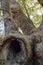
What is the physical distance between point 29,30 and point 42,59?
0.55m

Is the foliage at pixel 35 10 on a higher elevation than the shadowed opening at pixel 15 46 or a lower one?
higher

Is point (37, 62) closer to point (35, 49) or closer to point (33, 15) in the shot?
point (35, 49)

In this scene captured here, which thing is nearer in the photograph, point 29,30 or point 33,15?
point 29,30

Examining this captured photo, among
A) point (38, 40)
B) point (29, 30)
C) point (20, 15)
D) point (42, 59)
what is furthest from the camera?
point (20, 15)

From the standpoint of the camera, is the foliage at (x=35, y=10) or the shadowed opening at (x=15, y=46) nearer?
the shadowed opening at (x=15, y=46)

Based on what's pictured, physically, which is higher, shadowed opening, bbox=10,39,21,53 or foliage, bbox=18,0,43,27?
foliage, bbox=18,0,43,27

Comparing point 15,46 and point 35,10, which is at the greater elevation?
point 35,10

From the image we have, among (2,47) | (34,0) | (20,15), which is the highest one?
(34,0)

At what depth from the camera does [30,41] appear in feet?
5.77

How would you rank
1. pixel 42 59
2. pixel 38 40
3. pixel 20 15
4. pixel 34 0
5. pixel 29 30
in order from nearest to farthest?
pixel 42 59, pixel 38 40, pixel 29 30, pixel 20 15, pixel 34 0

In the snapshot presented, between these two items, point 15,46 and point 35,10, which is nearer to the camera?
point 15,46

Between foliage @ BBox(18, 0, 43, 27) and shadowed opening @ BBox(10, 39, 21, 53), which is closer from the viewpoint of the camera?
shadowed opening @ BBox(10, 39, 21, 53)

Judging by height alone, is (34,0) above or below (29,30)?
above

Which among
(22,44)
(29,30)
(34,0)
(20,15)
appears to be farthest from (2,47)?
(34,0)
